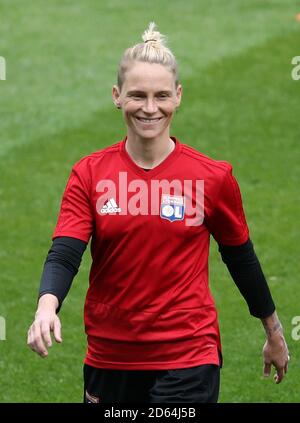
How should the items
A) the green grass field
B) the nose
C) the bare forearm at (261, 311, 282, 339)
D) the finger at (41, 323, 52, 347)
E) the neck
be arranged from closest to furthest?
the finger at (41, 323, 52, 347) < the nose < the neck < the bare forearm at (261, 311, 282, 339) < the green grass field

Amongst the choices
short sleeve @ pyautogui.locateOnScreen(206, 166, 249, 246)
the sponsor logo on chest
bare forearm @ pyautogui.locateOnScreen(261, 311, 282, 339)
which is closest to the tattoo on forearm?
bare forearm @ pyautogui.locateOnScreen(261, 311, 282, 339)

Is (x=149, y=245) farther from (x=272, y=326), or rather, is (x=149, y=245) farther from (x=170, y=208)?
(x=272, y=326)

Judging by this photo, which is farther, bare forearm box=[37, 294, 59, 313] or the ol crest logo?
the ol crest logo

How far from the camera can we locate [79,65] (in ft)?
58.4

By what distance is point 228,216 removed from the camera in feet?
21.0

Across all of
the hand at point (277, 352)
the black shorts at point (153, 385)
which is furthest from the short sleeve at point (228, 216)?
the black shorts at point (153, 385)

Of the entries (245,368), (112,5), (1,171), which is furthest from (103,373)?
(112,5)

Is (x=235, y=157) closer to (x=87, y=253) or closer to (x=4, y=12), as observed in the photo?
(x=87, y=253)

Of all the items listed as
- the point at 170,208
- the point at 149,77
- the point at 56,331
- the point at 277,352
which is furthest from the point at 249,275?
the point at 56,331

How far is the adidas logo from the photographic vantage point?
622cm

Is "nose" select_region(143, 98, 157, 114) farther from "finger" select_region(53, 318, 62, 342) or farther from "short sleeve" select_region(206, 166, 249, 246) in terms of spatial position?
"finger" select_region(53, 318, 62, 342)

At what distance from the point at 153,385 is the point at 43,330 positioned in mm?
959

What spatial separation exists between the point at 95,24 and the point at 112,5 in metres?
1.20

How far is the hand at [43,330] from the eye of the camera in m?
5.50
